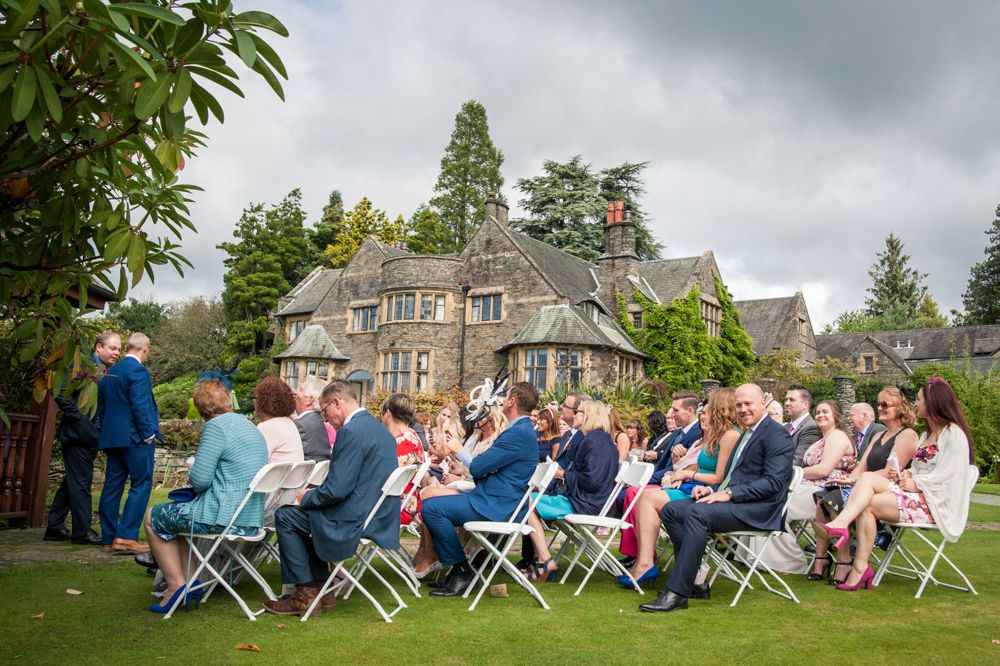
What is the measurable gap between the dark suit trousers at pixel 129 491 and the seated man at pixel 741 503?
16.0ft

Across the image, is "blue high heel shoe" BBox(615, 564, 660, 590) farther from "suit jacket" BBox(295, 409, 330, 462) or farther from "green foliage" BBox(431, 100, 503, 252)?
"green foliage" BBox(431, 100, 503, 252)

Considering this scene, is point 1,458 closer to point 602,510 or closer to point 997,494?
point 602,510

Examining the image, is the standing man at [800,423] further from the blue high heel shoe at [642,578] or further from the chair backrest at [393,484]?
the chair backrest at [393,484]

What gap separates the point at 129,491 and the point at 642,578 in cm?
483

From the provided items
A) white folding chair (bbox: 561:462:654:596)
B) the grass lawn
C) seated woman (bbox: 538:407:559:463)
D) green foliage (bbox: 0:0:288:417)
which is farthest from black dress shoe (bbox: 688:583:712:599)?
green foliage (bbox: 0:0:288:417)

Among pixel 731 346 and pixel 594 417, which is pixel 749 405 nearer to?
pixel 594 417

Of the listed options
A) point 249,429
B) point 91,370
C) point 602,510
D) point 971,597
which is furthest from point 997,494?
point 91,370

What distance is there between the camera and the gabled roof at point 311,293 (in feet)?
123

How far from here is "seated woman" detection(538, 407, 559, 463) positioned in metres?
8.97

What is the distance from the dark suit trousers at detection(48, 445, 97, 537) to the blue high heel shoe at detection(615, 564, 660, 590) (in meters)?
5.37

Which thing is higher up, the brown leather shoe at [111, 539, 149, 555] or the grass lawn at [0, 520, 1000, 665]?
the grass lawn at [0, 520, 1000, 665]

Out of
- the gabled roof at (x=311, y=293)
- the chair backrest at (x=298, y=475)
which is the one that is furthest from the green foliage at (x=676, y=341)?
the chair backrest at (x=298, y=475)

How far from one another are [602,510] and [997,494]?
16.7 meters

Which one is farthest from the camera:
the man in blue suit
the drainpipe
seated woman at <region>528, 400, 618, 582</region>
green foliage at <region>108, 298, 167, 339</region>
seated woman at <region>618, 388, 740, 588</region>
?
green foliage at <region>108, 298, 167, 339</region>
